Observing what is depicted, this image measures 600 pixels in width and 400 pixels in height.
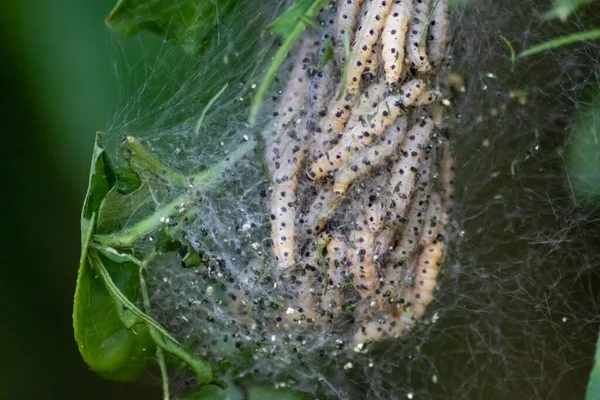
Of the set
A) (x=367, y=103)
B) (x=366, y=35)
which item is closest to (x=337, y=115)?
(x=367, y=103)

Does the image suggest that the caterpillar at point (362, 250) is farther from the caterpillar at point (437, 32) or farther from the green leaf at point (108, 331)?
the green leaf at point (108, 331)

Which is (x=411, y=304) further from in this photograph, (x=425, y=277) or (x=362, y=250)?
(x=362, y=250)

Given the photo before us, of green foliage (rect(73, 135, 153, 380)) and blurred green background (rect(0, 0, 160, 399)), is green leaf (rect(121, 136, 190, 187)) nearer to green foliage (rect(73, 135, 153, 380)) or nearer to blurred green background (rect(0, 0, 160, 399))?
green foliage (rect(73, 135, 153, 380))

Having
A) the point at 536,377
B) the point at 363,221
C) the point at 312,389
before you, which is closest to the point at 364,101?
the point at 363,221

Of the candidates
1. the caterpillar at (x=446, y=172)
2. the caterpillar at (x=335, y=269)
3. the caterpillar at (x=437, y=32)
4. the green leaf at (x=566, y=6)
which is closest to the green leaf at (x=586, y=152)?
the green leaf at (x=566, y=6)

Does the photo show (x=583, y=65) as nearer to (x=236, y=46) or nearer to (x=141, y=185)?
(x=236, y=46)

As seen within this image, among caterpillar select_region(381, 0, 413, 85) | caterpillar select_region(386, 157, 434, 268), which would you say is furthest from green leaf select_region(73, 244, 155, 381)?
caterpillar select_region(381, 0, 413, 85)
